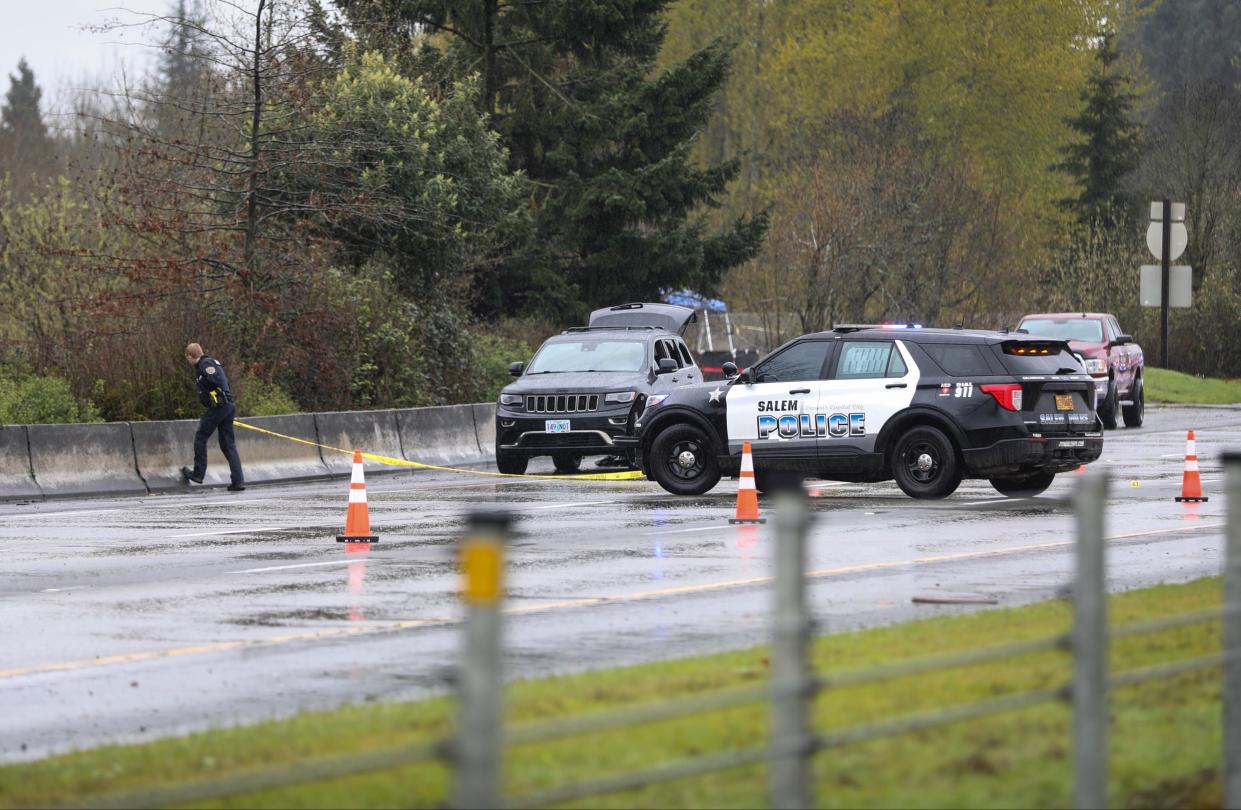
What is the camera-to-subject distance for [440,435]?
1235 inches

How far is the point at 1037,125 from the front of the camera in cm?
7362

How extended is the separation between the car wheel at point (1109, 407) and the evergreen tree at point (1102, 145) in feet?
124

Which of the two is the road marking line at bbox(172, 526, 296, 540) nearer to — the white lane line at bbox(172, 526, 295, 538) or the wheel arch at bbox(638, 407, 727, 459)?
the white lane line at bbox(172, 526, 295, 538)

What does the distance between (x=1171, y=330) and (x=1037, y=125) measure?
54.6ft

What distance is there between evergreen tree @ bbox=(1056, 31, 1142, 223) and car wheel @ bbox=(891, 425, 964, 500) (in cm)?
5507

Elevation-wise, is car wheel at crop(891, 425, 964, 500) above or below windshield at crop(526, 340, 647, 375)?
below

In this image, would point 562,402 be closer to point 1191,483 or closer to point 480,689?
point 1191,483

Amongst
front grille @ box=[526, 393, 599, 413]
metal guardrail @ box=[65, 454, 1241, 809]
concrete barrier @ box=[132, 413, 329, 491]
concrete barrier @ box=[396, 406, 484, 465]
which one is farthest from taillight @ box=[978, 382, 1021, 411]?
metal guardrail @ box=[65, 454, 1241, 809]

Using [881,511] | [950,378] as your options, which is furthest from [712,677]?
[950,378]

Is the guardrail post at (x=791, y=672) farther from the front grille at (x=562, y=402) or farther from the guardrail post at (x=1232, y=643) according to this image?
the front grille at (x=562, y=402)

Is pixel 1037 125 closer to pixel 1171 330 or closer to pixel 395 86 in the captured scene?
pixel 1171 330

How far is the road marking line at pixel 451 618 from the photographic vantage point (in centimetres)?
1065

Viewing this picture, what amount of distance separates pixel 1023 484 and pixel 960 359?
6.34 feet

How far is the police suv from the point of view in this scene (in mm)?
20312
